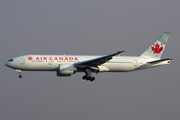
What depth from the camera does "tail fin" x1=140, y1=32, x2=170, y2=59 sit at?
5395 cm

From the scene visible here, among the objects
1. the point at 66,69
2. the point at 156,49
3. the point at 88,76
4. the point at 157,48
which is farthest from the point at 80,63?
the point at 157,48

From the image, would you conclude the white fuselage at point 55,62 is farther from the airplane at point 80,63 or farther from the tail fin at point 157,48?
the tail fin at point 157,48

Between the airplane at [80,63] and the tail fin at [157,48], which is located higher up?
the tail fin at [157,48]

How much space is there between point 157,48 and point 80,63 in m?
15.1

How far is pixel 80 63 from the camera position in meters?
47.6

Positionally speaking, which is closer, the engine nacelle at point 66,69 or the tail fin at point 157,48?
the engine nacelle at point 66,69

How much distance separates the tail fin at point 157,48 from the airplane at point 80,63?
1.89 m

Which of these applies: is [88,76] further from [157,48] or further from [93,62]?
[157,48]

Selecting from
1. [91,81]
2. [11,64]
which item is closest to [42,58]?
[11,64]

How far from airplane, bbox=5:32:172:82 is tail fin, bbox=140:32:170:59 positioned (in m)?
1.89

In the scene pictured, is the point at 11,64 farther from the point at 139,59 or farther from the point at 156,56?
the point at 156,56

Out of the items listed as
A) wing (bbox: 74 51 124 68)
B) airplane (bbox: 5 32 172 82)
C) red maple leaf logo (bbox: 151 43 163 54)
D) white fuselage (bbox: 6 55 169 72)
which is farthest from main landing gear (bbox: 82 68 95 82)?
red maple leaf logo (bbox: 151 43 163 54)

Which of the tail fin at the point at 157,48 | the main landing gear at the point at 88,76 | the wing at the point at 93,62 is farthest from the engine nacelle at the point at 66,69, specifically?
the tail fin at the point at 157,48

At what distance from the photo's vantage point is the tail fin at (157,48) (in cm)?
5395
